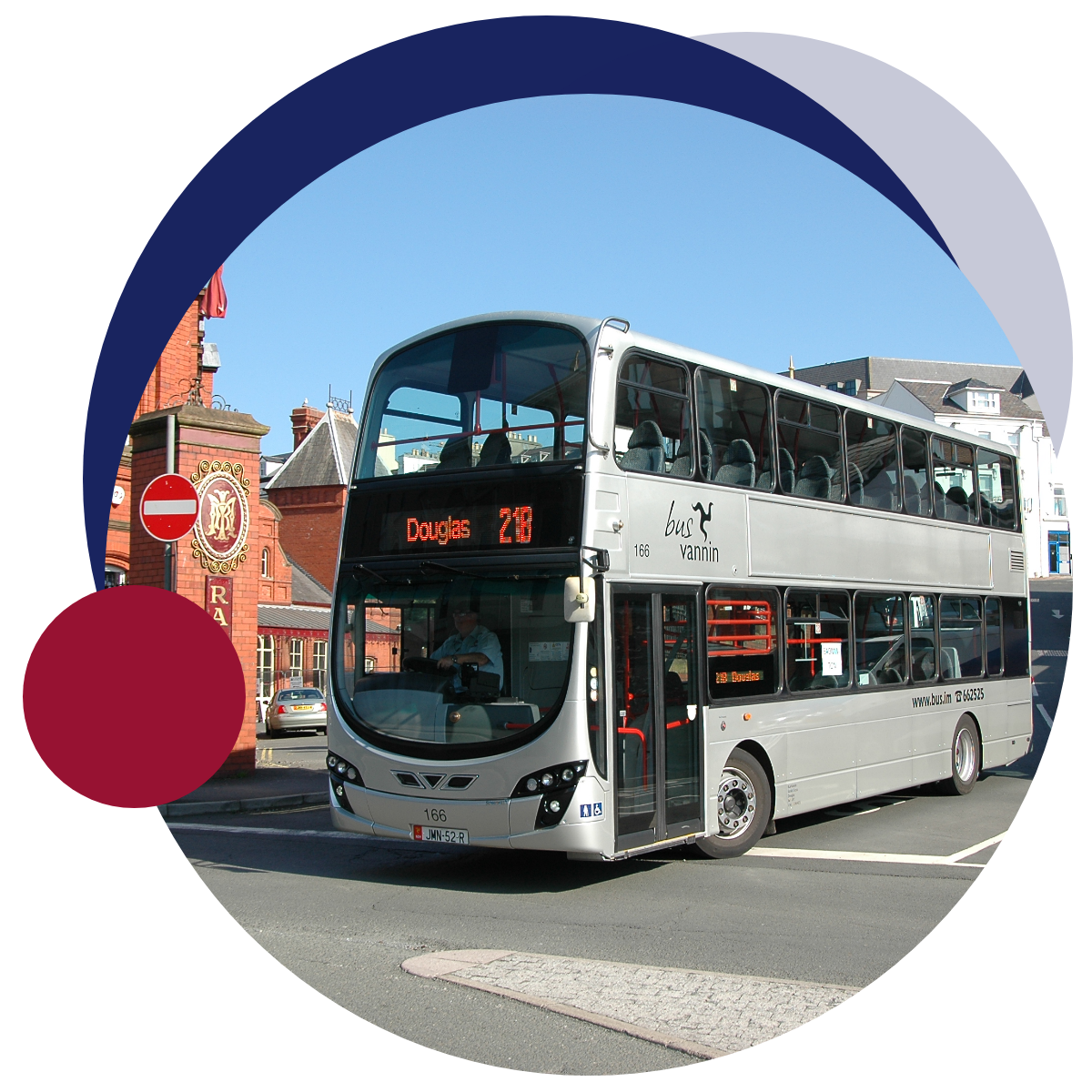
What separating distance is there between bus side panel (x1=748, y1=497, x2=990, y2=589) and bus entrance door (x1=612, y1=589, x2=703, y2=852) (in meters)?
1.43

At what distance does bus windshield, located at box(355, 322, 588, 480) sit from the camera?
946cm

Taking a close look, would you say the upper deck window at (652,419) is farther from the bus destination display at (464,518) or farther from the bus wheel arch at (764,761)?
the bus wheel arch at (764,761)

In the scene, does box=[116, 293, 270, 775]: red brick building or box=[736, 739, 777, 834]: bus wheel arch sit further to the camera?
box=[116, 293, 270, 775]: red brick building

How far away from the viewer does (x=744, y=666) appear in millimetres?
10742

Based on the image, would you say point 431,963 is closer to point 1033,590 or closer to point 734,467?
point 734,467

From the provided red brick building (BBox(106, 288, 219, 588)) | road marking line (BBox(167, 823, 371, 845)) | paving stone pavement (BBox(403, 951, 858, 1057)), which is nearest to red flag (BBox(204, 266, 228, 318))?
red brick building (BBox(106, 288, 219, 588))

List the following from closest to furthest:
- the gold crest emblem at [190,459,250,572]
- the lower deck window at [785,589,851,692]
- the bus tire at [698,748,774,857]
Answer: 1. the bus tire at [698,748,774,857]
2. the lower deck window at [785,589,851,692]
3. the gold crest emblem at [190,459,250,572]

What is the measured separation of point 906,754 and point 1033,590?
181ft

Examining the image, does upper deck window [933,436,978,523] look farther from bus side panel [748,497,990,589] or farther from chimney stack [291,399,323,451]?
chimney stack [291,399,323,451]

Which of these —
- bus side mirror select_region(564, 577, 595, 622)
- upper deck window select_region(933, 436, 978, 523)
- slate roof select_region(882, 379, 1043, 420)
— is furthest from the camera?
slate roof select_region(882, 379, 1043, 420)

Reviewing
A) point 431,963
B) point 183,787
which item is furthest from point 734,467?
point 183,787

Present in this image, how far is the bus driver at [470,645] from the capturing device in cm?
927

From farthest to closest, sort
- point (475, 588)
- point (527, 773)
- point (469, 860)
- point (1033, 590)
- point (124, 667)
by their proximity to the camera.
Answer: point (1033, 590) < point (469, 860) < point (475, 588) < point (527, 773) < point (124, 667)


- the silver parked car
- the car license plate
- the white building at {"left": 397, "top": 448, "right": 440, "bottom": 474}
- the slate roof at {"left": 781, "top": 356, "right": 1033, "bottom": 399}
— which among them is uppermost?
the slate roof at {"left": 781, "top": 356, "right": 1033, "bottom": 399}
